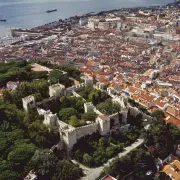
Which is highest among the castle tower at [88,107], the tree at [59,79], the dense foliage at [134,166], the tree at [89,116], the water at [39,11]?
the tree at [59,79]

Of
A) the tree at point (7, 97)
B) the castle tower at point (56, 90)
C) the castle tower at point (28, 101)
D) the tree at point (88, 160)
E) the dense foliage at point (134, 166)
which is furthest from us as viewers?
the castle tower at point (56, 90)

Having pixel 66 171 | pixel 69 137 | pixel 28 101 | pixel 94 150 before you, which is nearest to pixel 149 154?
pixel 94 150

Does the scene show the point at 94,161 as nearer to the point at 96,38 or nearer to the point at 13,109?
the point at 13,109

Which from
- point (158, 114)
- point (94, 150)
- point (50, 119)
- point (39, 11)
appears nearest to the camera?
point (94, 150)

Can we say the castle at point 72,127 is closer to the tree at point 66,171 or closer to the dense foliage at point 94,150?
the dense foliage at point 94,150

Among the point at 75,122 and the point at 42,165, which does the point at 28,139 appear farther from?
the point at 75,122

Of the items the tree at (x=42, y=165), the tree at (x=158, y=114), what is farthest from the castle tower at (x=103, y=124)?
the tree at (x=158, y=114)

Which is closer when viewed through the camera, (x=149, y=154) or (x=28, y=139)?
(x=28, y=139)

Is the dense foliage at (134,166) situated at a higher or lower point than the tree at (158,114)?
lower
